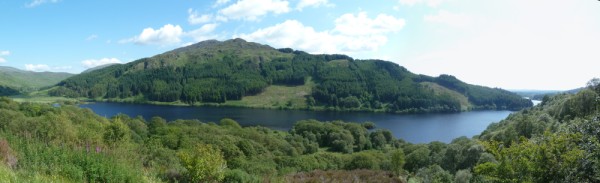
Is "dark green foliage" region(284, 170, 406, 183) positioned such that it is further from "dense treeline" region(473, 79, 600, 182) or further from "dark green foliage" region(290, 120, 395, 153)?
"dark green foliage" region(290, 120, 395, 153)

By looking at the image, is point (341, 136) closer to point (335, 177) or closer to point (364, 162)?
point (364, 162)

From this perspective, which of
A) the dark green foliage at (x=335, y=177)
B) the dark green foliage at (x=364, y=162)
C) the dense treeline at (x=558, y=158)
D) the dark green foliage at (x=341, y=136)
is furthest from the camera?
the dark green foliage at (x=341, y=136)

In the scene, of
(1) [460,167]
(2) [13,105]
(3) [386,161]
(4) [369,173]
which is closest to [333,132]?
(3) [386,161]

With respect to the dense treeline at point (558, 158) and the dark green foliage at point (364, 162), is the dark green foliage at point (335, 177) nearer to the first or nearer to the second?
the dense treeline at point (558, 158)

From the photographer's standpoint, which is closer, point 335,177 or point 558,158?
point 558,158

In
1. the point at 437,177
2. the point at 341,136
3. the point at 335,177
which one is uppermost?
the point at 335,177

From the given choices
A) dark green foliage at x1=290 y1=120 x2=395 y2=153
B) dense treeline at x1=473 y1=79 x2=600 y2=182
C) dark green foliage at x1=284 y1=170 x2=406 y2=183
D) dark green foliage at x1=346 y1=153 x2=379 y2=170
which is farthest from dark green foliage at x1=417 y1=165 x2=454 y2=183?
dark green foliage at x1=290 y1=120 x2=395 y2=153

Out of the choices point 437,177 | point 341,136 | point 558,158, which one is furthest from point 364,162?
point 558,158

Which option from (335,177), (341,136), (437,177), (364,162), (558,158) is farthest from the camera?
(341,136)

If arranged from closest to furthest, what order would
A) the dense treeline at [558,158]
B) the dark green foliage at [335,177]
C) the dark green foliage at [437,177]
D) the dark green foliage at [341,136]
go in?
the dense treeline at [558,158]
the dark green foliage at [335,177]
the dark green foliage at [437,177]
the dark green foliage at [341,136]

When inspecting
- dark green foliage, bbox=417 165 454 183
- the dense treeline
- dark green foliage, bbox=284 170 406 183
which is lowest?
dark green foliage, bbox=417 165 454 183

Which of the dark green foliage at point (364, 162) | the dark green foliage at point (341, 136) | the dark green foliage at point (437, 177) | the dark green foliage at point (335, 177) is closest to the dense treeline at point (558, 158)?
the dark green foliage at point (437, 177)

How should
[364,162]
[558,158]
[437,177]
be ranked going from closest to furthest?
[558,158]
[437,177]
[364,162]

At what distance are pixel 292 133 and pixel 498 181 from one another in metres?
96.5
